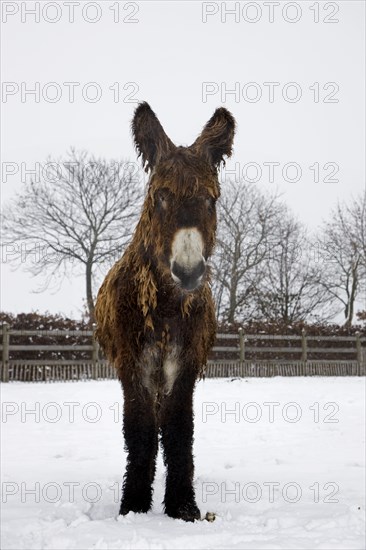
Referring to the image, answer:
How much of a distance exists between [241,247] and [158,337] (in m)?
26.4

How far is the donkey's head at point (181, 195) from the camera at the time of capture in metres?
3.17

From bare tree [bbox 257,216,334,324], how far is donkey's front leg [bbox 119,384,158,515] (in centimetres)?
2639

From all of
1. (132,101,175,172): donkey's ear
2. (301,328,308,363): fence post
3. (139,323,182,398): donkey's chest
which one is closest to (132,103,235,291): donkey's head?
(132,101,175,172): donkey's ear

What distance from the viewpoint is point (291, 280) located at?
31531mm

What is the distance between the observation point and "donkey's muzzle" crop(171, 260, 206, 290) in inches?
123

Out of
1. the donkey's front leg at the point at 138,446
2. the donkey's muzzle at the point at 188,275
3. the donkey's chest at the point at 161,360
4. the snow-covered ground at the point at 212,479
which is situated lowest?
the snow-covered ground at the point at 212,479

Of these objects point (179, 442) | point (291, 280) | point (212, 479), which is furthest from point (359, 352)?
point (179, 442)

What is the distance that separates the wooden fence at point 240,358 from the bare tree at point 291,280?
817cm

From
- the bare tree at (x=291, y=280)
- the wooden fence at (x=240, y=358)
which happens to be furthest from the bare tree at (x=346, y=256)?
the wooden fence at (x=240, y=358)

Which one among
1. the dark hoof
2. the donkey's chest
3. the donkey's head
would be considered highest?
the donkey's head

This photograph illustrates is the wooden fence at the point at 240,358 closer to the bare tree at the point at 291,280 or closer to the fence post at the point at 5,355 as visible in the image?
the fence post at the point at 5,355

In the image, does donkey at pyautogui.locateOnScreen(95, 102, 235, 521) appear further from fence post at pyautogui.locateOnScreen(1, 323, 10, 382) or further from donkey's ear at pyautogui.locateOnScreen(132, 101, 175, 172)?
fence post at pyautogui.locateOnScreen(1, 323, 10, 382)

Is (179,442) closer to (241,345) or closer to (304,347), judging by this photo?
(241,345)

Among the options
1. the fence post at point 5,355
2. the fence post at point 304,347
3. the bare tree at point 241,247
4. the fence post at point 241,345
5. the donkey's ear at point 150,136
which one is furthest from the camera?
the bare tree at point 241,247
